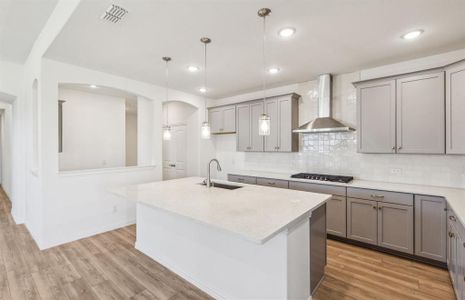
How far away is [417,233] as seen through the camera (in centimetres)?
269

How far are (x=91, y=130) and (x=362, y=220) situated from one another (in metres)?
5.40

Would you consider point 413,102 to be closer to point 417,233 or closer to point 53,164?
point 417,233

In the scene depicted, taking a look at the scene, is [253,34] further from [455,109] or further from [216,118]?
[216,118]

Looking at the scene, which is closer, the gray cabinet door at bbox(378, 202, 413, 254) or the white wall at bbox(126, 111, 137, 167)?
the gray cabinet door at bbox(378, 202, 413, 254)

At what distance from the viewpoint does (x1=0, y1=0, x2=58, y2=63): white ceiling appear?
2.36 metres

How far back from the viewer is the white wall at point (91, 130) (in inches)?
179

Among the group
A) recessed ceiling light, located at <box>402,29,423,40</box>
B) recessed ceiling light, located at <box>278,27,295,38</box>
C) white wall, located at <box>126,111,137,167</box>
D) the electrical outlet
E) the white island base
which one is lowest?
the white island base

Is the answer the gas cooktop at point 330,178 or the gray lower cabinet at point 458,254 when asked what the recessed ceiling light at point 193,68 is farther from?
the gray lower cabinet at point 458,254

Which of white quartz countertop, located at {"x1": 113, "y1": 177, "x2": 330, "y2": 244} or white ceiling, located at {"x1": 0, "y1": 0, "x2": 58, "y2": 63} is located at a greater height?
white ceiling, located at {"x1": 0, "y1": 0, "x2": 58, "y2": 63}

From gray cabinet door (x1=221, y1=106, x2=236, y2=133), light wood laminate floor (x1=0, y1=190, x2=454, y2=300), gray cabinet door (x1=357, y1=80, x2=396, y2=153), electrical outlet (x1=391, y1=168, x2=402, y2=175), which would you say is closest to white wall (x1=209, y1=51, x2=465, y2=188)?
electrical outlet (x1=391, y1=168, x2=402, y2=175)

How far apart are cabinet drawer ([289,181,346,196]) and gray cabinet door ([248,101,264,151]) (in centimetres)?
110

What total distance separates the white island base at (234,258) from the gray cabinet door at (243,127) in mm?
2445

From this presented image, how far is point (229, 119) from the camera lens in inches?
195

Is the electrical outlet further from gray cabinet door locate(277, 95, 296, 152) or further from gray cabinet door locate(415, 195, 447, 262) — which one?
gray cabinet door locate(277, 95, 296, 152)
